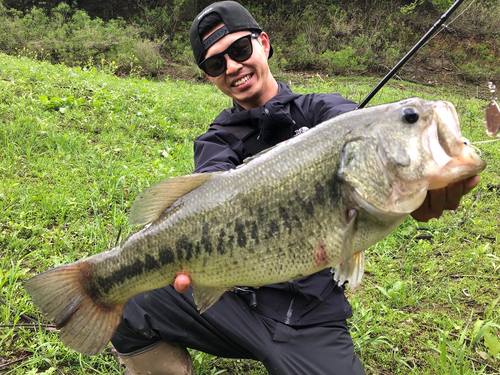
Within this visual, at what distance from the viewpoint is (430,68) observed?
2077 centimetres

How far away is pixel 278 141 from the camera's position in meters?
2.85

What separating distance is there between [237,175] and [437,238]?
322 cm

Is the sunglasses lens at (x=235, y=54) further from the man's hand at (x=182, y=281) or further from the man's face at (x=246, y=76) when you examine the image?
the man's hand at (x=182, y=281)

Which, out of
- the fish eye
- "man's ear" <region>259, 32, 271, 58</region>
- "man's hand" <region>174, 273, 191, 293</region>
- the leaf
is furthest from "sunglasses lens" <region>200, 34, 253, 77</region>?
the leaf

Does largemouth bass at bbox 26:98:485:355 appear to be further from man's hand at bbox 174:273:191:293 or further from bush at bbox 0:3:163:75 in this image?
bush at bbox 0:3:163:75

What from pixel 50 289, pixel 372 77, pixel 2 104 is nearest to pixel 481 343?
pixel 50 289

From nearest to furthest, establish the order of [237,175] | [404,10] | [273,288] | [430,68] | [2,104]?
1. [237,175]
2. [273,288]
3. [2,104]
4. [430,68]
5. [404,10]

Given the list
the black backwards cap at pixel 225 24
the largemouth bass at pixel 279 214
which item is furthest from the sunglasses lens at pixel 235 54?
the largemouth bass at pixel 279 214

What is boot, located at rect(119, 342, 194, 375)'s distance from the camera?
2.33 m

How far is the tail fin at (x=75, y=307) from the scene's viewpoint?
1953mm

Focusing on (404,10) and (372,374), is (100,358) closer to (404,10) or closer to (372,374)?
(372,374)

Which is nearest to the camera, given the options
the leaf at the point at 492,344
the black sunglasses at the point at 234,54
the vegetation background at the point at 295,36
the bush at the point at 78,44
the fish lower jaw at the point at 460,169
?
the fish lower jaw at the point at 460,169

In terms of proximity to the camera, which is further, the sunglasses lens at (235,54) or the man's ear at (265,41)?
the man's ear at (265,41)

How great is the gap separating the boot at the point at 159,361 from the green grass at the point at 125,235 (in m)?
0.25
